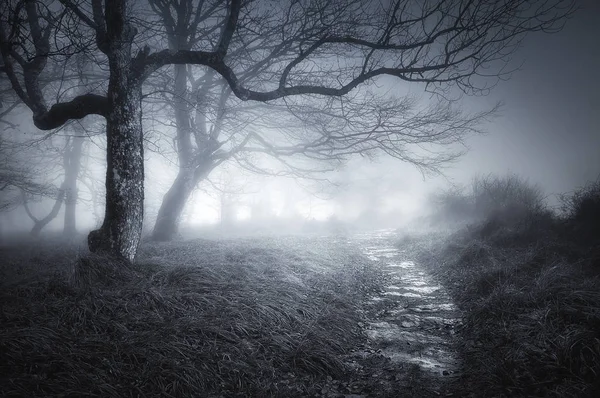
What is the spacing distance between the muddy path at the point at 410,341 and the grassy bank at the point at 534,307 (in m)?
0.25

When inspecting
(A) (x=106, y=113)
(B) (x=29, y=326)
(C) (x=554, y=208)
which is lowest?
(B) (x=29, y=326)

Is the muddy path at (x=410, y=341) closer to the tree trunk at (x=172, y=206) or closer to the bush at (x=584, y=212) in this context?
the bush at (x=584, y=212)

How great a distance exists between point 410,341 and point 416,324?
71 centimetres

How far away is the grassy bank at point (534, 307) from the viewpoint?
2.87 metres

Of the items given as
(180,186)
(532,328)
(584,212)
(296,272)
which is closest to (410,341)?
(532,328)

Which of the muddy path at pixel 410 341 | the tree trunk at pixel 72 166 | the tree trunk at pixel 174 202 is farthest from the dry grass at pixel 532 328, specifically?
the tree trunk at pixel 72 166

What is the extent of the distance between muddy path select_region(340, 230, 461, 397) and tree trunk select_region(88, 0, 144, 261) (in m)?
4.88

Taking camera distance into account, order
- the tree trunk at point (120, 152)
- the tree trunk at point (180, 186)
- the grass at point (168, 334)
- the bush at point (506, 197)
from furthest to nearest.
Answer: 1. the tree trunk at point (180, 186)
2. the bush at point (506, 197)
3. the tree trunk at point (120, 152)
4. the grass at point (168, 334)

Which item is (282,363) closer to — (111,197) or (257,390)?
(257,390)

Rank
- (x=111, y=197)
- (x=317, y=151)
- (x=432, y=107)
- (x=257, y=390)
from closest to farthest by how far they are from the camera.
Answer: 1. (x=257, y=390)
2. (x=111, y=197)
3. (x=432, y=107)
4. (x=317, y=151)

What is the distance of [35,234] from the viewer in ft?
55.8

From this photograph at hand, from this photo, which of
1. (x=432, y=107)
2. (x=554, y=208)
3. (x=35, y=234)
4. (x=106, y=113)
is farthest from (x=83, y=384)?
(x=35, y=234)

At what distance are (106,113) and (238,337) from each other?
529 cm

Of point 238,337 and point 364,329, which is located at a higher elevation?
point 238,337
